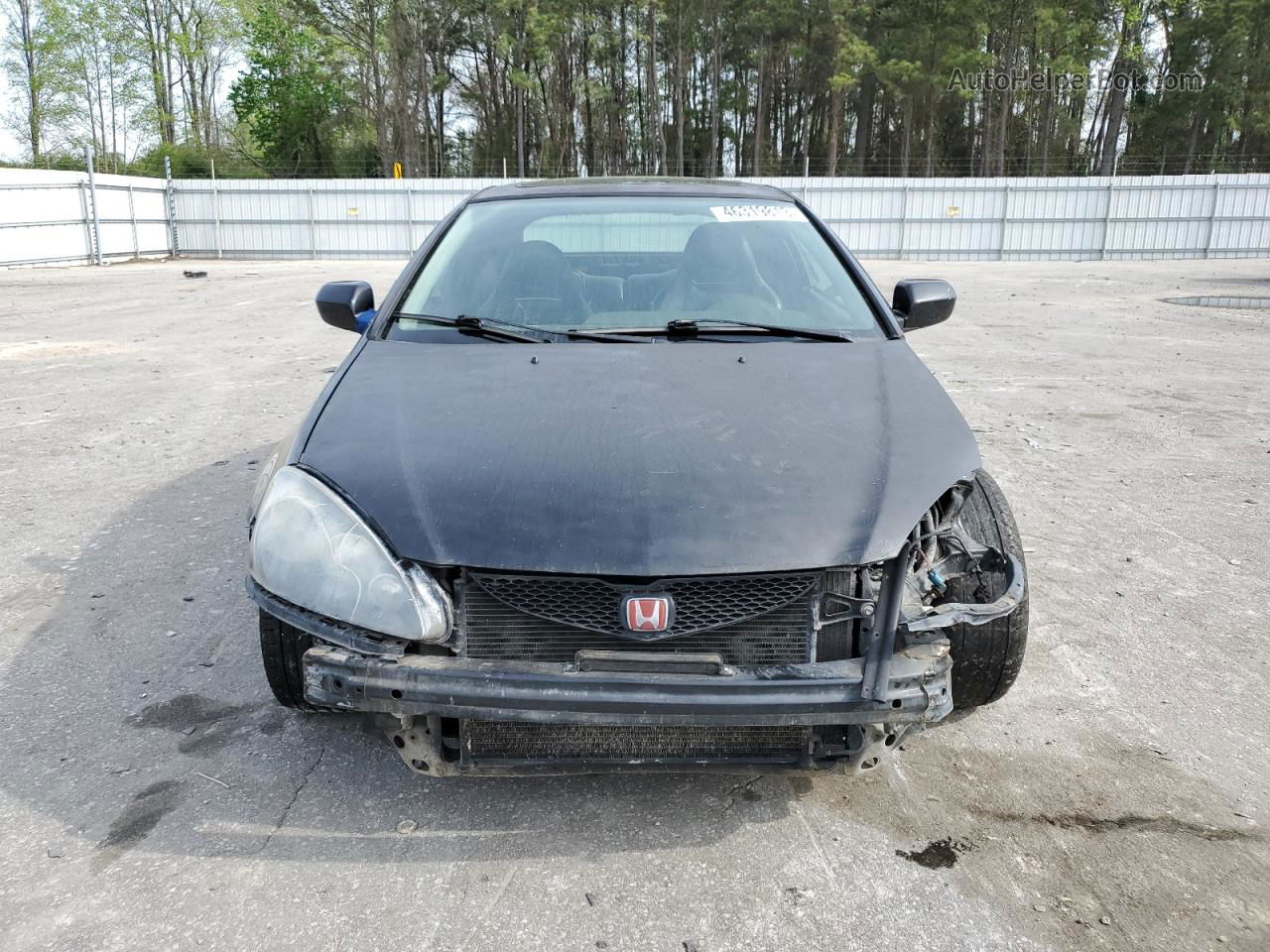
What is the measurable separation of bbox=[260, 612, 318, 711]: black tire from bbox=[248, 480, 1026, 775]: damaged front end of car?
20 cm

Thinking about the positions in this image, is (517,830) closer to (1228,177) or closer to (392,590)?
(392,590)

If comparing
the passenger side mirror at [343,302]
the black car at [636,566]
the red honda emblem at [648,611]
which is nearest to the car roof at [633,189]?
the passenger side mirror at [343,302]

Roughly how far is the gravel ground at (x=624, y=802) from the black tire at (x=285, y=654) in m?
0.24

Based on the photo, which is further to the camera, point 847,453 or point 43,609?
point 43,609

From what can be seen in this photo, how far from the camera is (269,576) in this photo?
2115 millimetres

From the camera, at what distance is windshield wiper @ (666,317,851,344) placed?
9.62 feet

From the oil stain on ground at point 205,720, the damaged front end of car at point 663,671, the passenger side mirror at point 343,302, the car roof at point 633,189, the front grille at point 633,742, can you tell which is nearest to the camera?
the damaged front end of car at point 663,671

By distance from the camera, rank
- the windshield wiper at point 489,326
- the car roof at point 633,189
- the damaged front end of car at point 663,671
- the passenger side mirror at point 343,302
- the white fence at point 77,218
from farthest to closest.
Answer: the white fence at point 77,218, the car roof at point 633,189, the passenger side mirror at point 343,302, the windshield wiper at point 489,326, the damaged front end of car at point 663,671

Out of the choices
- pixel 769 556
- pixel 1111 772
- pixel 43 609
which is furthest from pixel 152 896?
pixel 1111 772

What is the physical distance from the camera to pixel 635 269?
10.7 feet

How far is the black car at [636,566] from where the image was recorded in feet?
6.30

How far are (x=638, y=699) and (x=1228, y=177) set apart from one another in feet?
100.0

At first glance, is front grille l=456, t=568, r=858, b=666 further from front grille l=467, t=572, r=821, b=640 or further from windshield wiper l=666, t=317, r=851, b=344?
windshield wiper l=666, t=317, r=851, b=344

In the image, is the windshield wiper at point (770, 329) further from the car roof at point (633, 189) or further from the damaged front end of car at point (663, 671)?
the damaged front end of car at point (663, 671)
